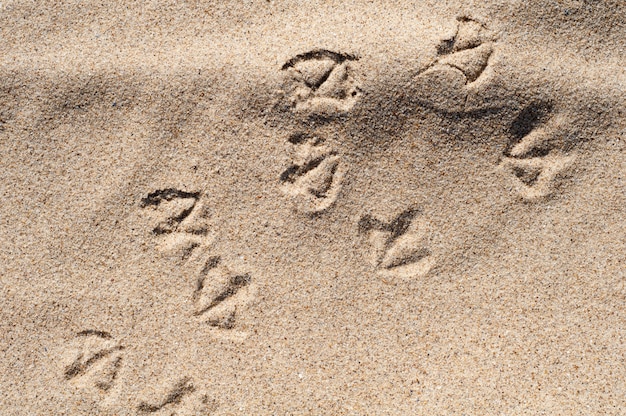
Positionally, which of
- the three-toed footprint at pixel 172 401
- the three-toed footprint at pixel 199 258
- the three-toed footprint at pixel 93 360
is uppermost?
the three-toed footprint at pixel 199 258

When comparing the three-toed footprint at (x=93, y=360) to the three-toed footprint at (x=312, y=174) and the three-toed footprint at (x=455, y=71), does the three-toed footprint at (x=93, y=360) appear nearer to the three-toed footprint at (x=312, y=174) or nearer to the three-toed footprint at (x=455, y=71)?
the three-toed footprint at (x=312, y=174)

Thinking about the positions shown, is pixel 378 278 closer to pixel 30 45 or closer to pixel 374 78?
pixel 374 78

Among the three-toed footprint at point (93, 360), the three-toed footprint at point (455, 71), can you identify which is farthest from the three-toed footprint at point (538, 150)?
the three-toed footprint at point (93, 360)

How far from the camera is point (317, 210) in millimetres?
1718

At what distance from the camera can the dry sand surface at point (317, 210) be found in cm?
169

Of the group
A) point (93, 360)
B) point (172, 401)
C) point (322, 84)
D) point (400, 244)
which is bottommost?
point (172, 401)

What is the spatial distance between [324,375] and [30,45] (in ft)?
4.93

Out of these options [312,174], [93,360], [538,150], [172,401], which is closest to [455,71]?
[538,150]

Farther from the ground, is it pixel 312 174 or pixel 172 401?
pixel 312 174

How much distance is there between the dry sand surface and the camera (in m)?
1.69

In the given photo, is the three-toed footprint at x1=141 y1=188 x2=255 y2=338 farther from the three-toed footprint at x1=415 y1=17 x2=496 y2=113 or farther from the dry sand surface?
the three-toed footprint at x1=415 y1=17 x2=496 y2=113

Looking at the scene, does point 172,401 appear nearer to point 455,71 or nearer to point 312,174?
point 312,174

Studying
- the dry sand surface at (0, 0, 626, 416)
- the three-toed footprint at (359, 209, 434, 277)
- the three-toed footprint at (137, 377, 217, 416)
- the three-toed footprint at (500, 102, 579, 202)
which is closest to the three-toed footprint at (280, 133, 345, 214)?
the dry sand surface at (0, 0, 626, 416)

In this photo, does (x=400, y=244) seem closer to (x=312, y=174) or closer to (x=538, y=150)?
(x=312, y=174)
